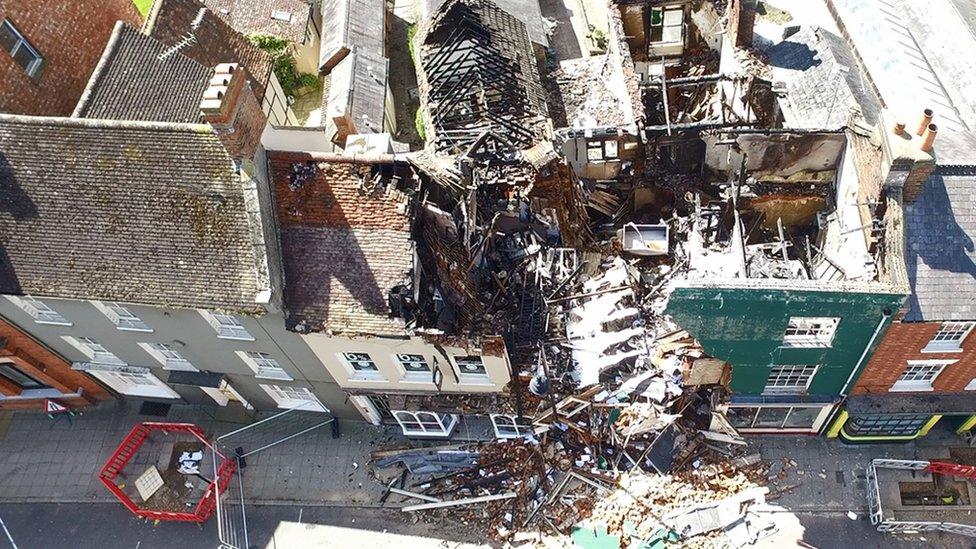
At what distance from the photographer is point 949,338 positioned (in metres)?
19.7

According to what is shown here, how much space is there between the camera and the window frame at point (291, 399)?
82.7 ft

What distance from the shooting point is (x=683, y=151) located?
26156mm

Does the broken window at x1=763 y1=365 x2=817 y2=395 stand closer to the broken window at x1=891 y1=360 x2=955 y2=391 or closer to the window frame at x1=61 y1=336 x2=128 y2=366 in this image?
the broken window at x1=891 y1=360 x2=955 y2=391

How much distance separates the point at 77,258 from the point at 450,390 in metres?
12.9

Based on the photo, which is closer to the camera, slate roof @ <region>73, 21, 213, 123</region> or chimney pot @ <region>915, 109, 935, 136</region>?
chimney pot @ <region>915, 109, 935, 136</region>

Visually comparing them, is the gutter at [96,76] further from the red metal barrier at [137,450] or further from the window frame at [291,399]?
the red metal barrier at [137,450]

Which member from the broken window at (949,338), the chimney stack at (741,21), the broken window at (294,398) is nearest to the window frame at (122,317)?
the broken window at (294,398)

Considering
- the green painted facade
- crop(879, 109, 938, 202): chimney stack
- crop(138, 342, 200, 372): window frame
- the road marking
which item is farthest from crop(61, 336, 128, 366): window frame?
crop(879, 109, 938, 202): chimney stack

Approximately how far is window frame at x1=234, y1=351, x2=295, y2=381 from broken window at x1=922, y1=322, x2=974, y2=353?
69.9 feet

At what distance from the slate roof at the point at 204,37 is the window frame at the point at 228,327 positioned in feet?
40.5

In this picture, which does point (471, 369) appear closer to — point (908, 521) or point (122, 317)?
point (122, 317)

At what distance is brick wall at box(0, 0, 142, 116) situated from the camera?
23797mm

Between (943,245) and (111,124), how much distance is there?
24845 millimetres

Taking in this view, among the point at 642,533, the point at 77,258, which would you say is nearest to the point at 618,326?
the point at 642,533
